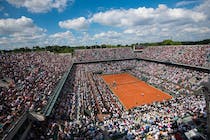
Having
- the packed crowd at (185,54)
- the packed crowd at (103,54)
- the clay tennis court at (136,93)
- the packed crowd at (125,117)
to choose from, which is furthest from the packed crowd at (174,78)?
the packed crowd at (103,54)

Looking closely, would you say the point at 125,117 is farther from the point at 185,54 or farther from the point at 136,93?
the point at 185,54

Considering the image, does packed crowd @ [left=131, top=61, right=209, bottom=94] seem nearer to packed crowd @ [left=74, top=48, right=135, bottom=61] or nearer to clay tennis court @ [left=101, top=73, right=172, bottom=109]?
Answer: clay tennis court @ [left=101, top=73, right=172, bottom=109]

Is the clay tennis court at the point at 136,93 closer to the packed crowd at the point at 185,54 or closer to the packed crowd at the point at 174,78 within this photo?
the packed crowd at the point at 174,78

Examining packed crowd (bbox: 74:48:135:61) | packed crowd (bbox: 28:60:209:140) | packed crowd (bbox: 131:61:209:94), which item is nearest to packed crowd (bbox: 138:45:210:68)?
packed crowd (bbox: 131:61:209:94)

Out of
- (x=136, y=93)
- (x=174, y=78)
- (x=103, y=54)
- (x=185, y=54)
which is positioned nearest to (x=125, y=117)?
(x=136, y=93)

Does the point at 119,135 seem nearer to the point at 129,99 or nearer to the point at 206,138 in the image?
the point at 206,138

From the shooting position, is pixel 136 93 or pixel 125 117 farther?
pixel 136 93
